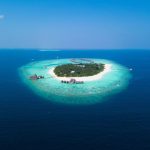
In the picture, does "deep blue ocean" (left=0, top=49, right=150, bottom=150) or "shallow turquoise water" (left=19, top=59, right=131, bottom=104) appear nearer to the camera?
"deep blue ocean" (left=0, top=49, right=150, bottom=150)

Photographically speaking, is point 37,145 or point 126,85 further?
point 126,85

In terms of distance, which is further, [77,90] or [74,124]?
[77,90]

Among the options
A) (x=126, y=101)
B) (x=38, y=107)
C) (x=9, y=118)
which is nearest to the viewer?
(x=9, y=118)

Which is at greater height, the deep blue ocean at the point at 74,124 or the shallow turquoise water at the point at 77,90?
the shallow turquoise water at the point at 77,90

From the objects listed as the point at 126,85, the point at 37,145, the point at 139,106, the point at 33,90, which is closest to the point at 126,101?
the point at 139,106

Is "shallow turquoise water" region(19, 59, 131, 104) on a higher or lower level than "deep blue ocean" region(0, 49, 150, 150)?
higher

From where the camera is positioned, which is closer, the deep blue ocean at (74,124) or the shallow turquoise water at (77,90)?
the deep blue ocean at (74,124)

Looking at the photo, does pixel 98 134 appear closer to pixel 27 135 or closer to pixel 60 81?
pixel 27 135

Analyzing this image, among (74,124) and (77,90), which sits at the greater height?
(77,90)

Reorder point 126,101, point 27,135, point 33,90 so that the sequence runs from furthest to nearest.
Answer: point 33,90
point 126,101
point 27,135
